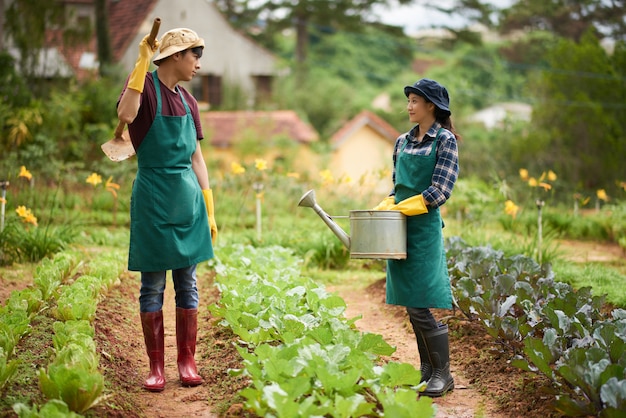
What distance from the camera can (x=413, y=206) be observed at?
13.8 ft

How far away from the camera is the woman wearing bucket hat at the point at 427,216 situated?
422cm

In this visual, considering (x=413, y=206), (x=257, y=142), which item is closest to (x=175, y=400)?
(x=413, y=206)

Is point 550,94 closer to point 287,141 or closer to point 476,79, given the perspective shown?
point 287,141

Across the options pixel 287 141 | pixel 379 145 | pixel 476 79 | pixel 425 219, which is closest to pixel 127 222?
pixel 425 219

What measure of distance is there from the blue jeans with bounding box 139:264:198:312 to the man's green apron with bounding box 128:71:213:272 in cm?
10

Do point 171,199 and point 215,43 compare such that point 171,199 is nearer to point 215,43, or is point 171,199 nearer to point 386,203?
point 386,203

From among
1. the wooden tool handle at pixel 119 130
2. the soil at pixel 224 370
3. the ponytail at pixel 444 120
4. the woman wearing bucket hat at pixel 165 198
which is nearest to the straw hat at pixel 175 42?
the woman wearing bucket hat at pixel 165 198

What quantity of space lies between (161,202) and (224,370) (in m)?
1.02

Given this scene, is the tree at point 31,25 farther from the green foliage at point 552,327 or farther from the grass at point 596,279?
the green foliage at point 552,327

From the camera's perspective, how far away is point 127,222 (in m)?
10.9

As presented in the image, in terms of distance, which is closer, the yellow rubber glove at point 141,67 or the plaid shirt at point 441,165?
the yellow rubber glove at point 141,67

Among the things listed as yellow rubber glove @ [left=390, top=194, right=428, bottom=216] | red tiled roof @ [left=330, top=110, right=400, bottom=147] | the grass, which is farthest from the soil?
red tiled roof @ [left=330, top=110, right=400, bottom=147]

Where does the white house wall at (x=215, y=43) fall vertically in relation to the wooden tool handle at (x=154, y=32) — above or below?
above

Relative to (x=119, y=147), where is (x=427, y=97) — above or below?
above
